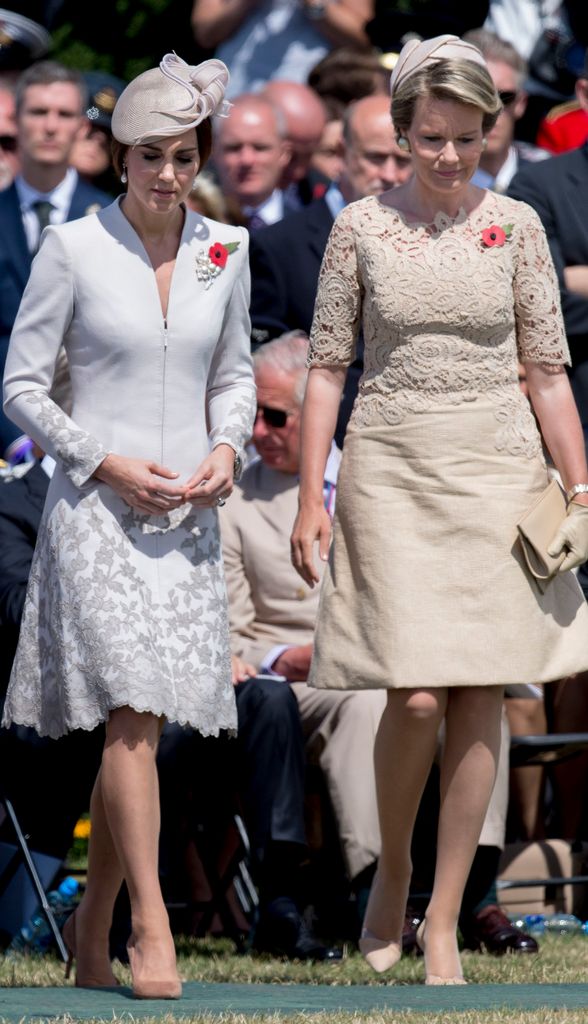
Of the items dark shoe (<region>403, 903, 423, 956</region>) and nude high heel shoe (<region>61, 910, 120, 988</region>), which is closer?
nude high heel shoe (<region>61, 910, 120, 988</region>)

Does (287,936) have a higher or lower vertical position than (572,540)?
lower

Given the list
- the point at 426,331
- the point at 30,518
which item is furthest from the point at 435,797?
the point at 426,331

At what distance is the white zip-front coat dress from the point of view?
16.7 ft

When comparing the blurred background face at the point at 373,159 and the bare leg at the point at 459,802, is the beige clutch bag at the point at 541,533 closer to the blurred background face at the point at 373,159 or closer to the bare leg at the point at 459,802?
the bare leg at the point at 459,802

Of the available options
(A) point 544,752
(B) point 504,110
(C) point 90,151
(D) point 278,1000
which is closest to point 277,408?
(A) point 544,752

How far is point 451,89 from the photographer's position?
547 cm

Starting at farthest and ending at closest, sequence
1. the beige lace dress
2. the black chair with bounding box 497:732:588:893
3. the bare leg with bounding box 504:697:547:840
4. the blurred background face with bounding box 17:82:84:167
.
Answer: the blurred background face with bounding box 17:82:84:167 → the bare leg with bounding box 504:697:547:840 → the black chair with bounding box 497:732:588:893 → the beige lace dress

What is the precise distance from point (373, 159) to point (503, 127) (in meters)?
1.44

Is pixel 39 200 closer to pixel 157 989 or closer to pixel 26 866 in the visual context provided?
pixel 26 866

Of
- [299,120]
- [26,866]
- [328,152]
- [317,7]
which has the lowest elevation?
[26,866]

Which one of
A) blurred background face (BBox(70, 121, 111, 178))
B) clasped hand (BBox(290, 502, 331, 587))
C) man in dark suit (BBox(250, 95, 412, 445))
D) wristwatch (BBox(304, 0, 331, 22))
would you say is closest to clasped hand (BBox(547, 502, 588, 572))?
clasped hand (BBox(290, 502, 331, 587))

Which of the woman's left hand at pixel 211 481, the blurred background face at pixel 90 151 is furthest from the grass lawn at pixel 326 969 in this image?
the blurred background face at pixel 90 151

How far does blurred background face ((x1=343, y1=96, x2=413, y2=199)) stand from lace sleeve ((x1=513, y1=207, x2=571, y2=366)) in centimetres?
229

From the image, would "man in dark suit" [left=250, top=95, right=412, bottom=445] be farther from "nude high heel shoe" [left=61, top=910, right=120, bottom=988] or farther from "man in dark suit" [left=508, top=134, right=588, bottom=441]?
"nude high heel shoe" [left=61, top=910, right=120, bottom=988]
